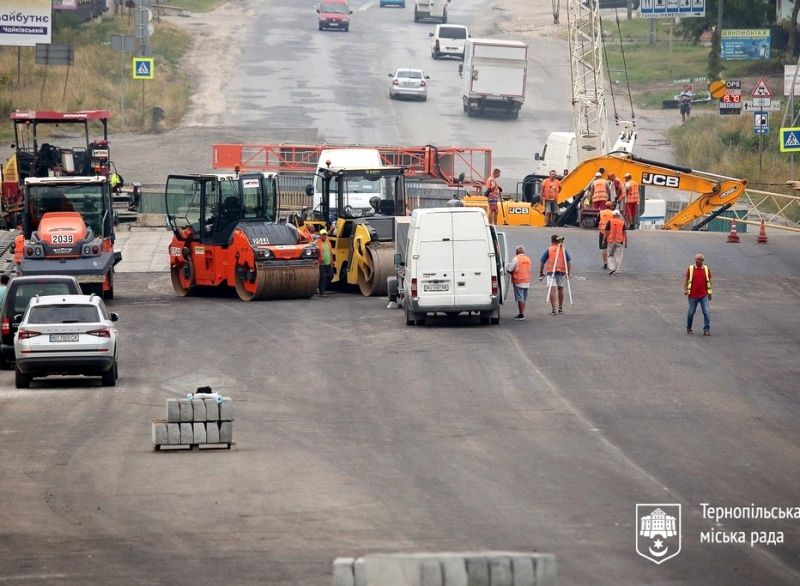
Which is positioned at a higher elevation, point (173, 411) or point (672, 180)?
point (672, 180)

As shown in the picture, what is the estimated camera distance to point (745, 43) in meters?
74.2

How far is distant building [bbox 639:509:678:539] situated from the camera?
1374 centimetres

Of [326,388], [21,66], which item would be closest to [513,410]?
[326,388]

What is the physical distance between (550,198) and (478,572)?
34050mm

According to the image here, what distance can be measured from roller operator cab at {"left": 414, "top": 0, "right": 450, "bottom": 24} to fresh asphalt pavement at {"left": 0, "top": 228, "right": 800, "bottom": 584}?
60.6m

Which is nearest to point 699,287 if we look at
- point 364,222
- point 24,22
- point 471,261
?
point 471,261

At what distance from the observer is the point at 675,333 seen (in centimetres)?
2767

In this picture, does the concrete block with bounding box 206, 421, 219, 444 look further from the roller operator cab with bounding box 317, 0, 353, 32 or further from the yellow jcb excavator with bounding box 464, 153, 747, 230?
the roller operator cab with bounding box 317, 0, 353, 32

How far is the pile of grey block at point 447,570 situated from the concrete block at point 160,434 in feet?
29.2

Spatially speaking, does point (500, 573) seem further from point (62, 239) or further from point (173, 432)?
point (62, 239)

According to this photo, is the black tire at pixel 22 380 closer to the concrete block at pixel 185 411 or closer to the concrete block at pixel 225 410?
the concrete block at pixel 185 411

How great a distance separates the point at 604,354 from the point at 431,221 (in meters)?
4.36

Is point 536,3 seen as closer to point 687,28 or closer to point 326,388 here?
point 687,28

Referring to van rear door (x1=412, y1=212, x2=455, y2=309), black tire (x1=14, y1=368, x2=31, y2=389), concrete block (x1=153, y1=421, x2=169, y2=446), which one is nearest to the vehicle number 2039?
van rear door (x1=412, y1=212, x2=455, y2=309)
